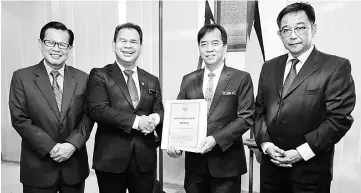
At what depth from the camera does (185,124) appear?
5.26 feet

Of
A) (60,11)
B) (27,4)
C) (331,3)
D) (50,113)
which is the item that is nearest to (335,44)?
(331,3)

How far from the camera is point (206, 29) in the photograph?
169cm

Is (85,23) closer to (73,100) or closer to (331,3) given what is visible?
(73,100)

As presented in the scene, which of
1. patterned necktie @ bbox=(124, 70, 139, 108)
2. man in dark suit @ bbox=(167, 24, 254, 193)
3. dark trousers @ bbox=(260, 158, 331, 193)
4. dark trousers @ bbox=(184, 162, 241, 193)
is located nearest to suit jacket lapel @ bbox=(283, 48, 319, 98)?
man in dark suit @ bbox=(167, 24, 254, 193)

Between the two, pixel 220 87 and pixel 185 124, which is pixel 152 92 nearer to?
pixel 185 124

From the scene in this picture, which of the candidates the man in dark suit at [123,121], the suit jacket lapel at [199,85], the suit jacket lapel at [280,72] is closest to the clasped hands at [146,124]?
the man in dark suit at [123,121]

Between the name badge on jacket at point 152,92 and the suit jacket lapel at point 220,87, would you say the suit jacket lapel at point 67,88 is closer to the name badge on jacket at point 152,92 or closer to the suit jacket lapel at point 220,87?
the name badge on jacket at point 152,92

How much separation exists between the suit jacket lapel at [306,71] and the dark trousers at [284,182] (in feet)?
1.41

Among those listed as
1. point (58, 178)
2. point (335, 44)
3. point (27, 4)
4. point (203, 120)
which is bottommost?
point (58, 178)

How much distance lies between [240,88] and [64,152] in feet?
3.69

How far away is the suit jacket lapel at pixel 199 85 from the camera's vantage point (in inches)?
65.9

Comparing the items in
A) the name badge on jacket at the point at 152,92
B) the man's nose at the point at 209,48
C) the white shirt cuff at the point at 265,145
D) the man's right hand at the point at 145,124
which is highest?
the man's nose at the point at 209,48

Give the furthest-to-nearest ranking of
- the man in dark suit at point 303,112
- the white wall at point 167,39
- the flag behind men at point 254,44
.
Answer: the flag behind men at point 254,44 → the white wall at point 167,39 → the man in dark suit at point 303,112

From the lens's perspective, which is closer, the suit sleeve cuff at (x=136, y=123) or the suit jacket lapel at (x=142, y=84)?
the suit sleeve cuff at (x=136, y=123)
